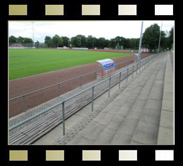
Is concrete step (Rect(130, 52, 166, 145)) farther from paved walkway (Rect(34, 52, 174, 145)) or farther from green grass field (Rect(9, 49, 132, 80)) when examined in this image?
green grass field (Rect(9, 49, 132, 80))

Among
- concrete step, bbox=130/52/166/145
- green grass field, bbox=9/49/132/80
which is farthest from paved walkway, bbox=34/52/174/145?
green grass field, bbox=9/49/132/80

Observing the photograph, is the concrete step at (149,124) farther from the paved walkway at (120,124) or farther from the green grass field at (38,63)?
the green grass field at (38,63)

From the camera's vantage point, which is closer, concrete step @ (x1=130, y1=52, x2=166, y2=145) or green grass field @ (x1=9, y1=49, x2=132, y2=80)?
concrete step @ (x1=130, y1=52, x2=166, y2=145)

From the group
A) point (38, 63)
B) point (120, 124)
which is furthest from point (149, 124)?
point (38, 63)

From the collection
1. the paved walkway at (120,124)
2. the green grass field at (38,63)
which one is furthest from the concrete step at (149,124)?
the green grass field at (38,63)

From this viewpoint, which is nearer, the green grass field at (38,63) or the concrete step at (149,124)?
the concrete step at (149,124)

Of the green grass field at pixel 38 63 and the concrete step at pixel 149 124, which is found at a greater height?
the green grass field at pixel 38 63

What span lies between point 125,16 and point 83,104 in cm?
435

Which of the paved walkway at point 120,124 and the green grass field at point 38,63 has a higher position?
the green grass field at point 38,63

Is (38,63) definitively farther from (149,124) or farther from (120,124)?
(149,124)

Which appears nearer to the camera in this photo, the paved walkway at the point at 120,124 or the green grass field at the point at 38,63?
the paved walkway at the point at 120,124

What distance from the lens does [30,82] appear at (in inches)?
414

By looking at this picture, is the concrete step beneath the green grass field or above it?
beneath

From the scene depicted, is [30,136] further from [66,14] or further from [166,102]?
[166,102]
